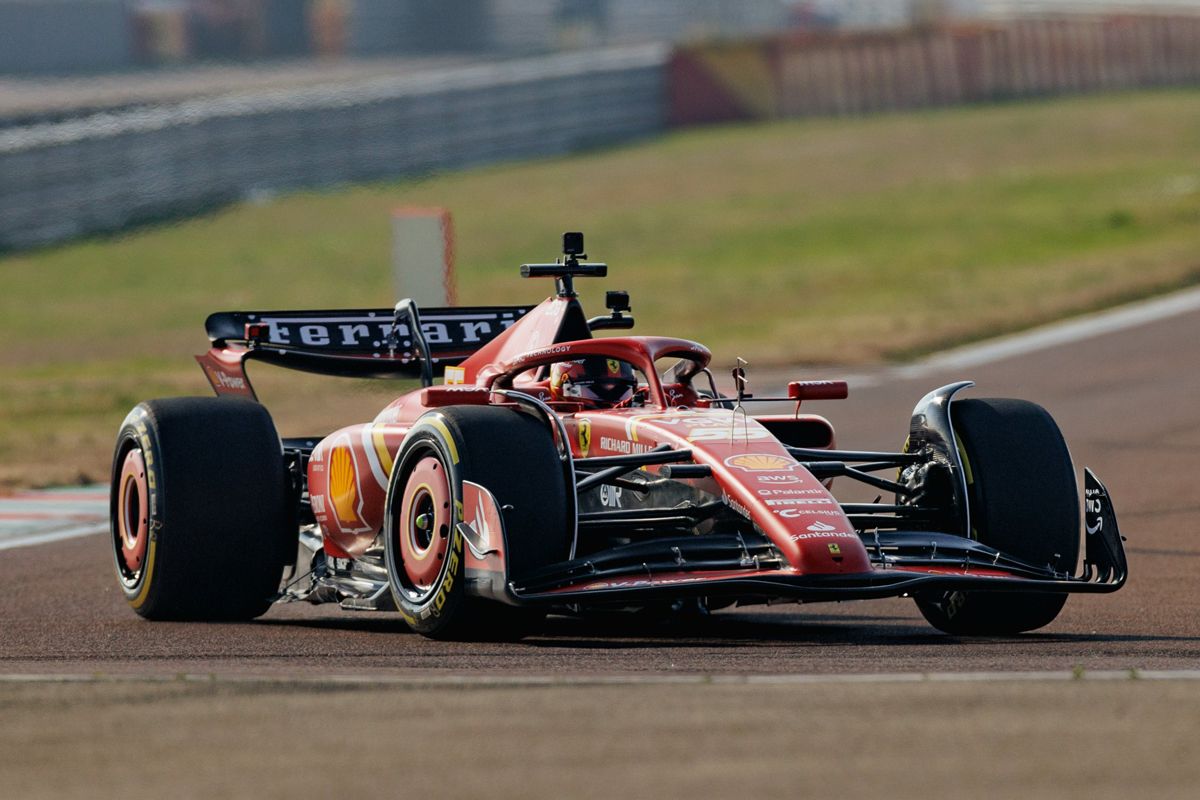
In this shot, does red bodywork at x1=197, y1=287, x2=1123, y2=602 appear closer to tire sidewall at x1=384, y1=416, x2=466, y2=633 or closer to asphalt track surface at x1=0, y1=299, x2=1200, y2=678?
tire sidewall at x1=384, y1=416, x2=466, y2=633

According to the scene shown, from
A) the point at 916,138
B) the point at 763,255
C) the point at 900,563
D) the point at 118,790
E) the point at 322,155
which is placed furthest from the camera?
the point at 916,138

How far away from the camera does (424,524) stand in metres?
8.78

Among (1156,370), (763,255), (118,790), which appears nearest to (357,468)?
(118,790)

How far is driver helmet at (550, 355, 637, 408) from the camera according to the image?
31.6 feet

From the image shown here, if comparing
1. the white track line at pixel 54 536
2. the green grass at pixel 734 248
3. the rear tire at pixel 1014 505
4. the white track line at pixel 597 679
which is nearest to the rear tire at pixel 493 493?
the white track line at pixel 597 679

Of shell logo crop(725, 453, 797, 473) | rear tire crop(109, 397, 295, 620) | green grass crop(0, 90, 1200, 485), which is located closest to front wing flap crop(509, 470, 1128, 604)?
shell logo crop(725, 453, 797, 473)

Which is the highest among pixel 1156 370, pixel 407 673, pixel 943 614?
pixel 407 673

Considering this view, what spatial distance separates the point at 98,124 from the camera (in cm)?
3712

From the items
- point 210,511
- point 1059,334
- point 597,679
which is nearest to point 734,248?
point 1059,334

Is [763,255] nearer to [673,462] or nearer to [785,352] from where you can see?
[785,352]

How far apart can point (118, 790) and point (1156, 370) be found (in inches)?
715

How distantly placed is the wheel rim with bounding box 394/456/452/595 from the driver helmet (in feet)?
3.41

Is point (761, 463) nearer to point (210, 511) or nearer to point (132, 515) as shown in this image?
point (210, 511)

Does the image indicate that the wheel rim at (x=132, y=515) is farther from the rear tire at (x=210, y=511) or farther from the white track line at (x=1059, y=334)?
the white track line at (x=1059, y=334)
